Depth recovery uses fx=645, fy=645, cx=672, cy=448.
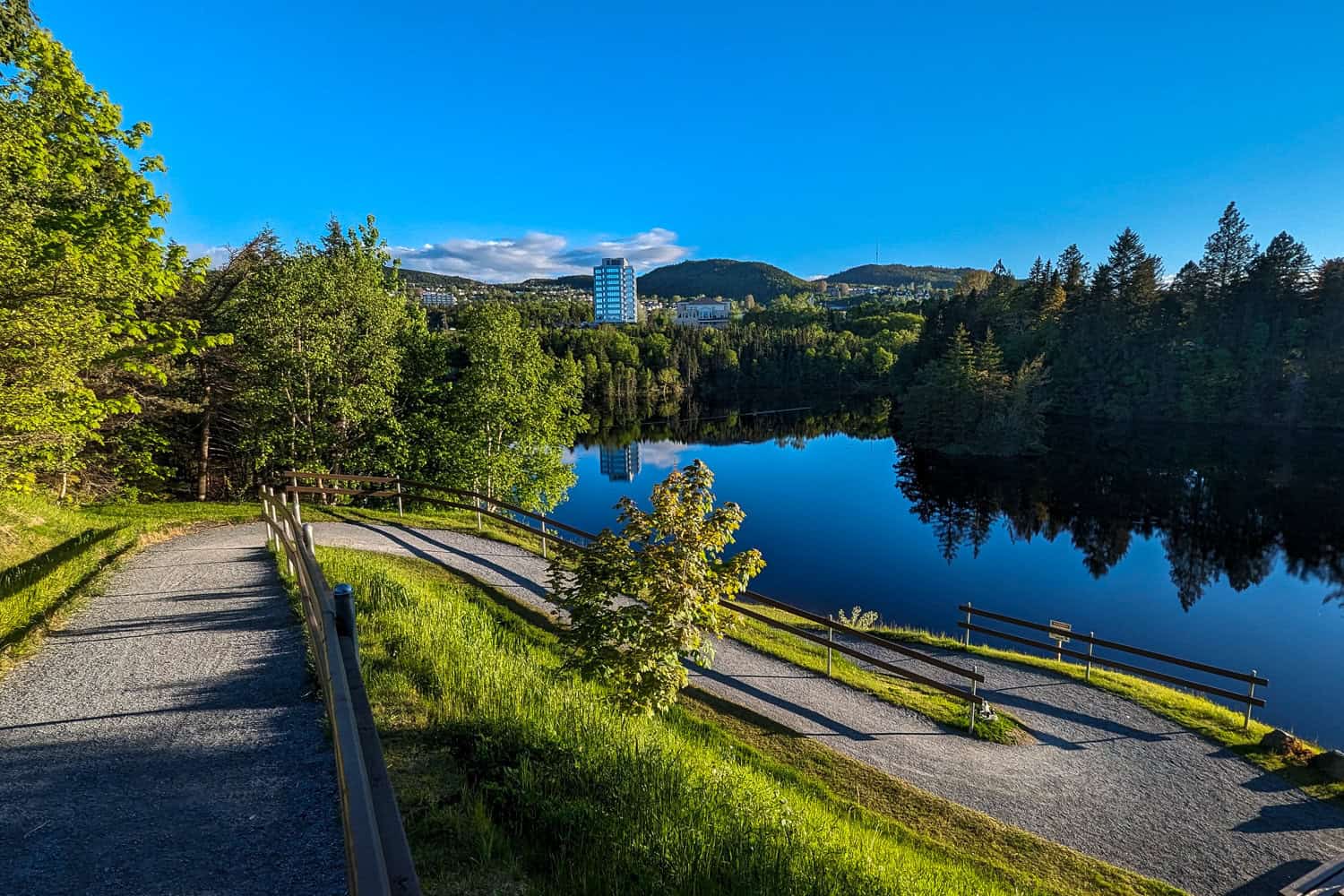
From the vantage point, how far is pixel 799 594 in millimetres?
28422

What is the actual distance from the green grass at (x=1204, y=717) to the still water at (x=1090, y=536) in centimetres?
594

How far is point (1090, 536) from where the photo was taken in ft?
132

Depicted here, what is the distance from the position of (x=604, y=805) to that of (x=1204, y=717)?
15677 mm

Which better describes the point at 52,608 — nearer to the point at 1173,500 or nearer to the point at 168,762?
the point at 168,762

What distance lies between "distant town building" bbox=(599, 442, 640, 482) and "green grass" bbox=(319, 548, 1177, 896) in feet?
162

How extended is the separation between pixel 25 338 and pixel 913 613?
27803 mm

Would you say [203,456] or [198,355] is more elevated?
[198,355]

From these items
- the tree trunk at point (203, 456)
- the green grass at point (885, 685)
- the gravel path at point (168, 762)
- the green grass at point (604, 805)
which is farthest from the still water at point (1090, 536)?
the gravel path at point (168, 762)

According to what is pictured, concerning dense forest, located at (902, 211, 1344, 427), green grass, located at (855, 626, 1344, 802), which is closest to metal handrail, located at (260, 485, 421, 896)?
green grass, located at (855, 626, 1344, 802)

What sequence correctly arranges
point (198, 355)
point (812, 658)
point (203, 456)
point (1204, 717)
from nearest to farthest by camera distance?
point (1204, 717), point (812, 658), point (198, 355), point (203, 456)

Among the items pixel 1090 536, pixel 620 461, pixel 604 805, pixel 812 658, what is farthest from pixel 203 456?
pixel 1090 536

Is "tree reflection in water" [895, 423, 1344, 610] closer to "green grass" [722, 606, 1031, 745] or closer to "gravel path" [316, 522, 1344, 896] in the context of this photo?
"gravel path" [316, 522, 1344, 896]

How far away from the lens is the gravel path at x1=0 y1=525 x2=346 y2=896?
3994mm

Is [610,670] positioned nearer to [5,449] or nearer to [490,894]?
[490,894]
